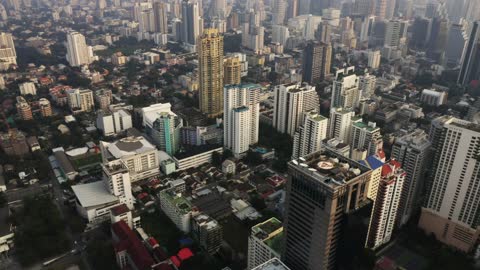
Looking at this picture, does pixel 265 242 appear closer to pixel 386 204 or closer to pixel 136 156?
pixel 386 204

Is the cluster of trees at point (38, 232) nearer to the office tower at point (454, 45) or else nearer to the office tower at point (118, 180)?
the office tower at point (118, 180)

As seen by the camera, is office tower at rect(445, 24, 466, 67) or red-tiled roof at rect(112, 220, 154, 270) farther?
office tower at rect(445, 24, 466, 67)

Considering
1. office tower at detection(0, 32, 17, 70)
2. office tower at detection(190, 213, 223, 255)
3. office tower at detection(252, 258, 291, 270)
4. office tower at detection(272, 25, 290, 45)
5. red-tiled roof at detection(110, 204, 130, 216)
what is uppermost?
office tower at detection(252, 258, 291, 270)

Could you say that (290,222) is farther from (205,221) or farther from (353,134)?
(353,134)

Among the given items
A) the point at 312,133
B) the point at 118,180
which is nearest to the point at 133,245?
the point at 118,180

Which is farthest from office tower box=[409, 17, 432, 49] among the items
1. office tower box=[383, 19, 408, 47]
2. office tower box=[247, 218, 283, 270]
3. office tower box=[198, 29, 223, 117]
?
office tower box=[247, 218, 283, 270]

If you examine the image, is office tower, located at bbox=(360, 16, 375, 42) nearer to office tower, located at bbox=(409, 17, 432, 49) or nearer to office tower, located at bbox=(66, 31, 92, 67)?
office tower, located at bbox=(409, 17, 432, 49)
